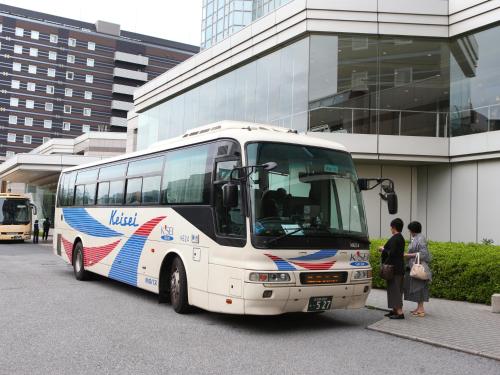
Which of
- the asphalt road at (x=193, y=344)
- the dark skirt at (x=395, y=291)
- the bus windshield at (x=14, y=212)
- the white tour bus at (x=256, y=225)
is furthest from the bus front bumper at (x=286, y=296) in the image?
the bus windshield at (x=14, y=212)

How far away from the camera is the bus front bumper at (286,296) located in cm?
761

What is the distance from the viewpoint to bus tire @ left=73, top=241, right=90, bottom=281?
14.3m

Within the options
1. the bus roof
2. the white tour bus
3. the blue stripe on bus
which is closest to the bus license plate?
the white tour bus

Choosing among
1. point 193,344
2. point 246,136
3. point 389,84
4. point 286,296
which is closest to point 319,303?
point 286,296

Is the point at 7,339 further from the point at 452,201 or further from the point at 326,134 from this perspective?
the point at 452,201

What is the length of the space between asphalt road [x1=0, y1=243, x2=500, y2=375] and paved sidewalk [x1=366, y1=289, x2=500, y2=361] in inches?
10.4

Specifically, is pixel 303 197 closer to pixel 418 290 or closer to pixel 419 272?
pixel 419 272

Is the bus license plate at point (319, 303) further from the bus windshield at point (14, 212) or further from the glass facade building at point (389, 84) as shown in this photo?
the bus windshield at point (14, 212)

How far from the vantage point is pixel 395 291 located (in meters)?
9.01

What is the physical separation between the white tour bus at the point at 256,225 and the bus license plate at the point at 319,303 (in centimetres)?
2

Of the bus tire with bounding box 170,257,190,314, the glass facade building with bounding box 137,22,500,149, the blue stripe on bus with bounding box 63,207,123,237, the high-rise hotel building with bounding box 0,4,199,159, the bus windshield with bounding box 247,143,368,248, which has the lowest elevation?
the bus tire with bounding box 170,257,190,314

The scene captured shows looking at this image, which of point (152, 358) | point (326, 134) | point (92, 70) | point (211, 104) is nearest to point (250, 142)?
point (152, 358)

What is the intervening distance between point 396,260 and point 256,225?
2.68m

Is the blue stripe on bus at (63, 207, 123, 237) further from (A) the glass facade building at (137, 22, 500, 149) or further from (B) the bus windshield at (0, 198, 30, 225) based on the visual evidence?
(B) the bus windshield at (0, 198, 30, 225)
